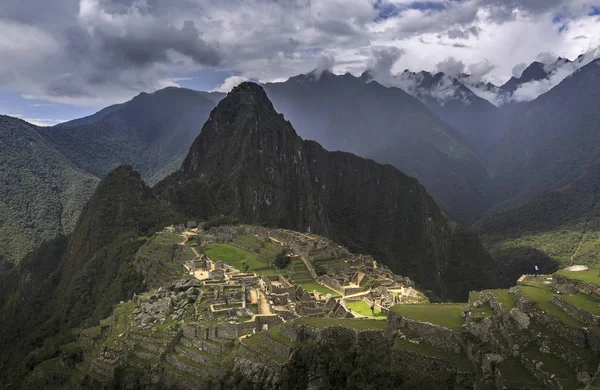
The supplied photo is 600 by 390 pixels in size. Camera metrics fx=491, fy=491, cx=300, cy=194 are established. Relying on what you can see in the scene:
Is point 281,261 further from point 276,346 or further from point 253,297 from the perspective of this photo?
point 276,346

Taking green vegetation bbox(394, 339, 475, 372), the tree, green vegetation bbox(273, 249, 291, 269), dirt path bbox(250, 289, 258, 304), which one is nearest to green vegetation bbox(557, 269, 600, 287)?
green vegetation bbox(394, 339, 475, 372)

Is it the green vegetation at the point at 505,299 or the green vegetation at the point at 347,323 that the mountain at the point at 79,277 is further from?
the green vegetation at the point at 505,299

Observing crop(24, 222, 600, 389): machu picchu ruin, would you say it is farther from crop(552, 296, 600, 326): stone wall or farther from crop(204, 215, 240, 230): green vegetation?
crop(204, 215, 240, 230): green vegetation

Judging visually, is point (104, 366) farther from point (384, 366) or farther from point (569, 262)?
point (569, 262)

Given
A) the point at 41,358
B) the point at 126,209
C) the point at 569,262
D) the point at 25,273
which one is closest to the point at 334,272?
the point at 41,358

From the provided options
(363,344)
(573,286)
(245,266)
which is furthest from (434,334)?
(245,266)
